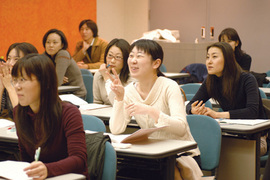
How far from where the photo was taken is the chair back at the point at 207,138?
307 centimetres

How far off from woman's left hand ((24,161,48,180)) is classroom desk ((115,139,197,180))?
640 mm

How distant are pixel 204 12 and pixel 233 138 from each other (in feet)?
21.2

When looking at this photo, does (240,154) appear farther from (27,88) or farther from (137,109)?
(27,88)

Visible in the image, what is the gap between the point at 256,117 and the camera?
3.66 m

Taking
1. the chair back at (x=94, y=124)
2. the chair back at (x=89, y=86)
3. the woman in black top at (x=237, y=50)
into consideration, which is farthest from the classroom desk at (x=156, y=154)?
the woman in black top at (x=237, y=50)

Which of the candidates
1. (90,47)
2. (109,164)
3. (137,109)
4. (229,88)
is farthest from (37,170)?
(90,47)

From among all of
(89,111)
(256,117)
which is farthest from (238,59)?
(89,111)

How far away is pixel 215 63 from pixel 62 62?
245 cm

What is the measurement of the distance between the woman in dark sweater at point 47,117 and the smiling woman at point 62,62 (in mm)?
3264

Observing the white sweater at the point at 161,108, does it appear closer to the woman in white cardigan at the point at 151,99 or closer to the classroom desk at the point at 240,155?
the woman in white cardigan at the point at 151,99

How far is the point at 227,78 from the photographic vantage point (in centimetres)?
374

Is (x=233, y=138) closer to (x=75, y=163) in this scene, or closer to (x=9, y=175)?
(x=75, y=163)

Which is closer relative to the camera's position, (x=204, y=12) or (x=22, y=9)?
(x=22, y=9)

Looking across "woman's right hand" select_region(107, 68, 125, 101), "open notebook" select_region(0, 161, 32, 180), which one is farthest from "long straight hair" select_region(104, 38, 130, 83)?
"open notebook" select_region(0, 161, 32, 180)
